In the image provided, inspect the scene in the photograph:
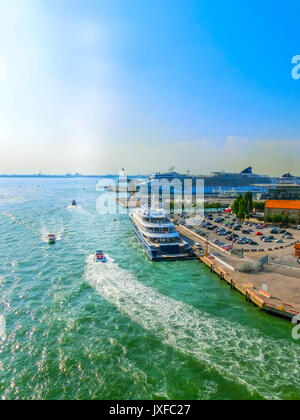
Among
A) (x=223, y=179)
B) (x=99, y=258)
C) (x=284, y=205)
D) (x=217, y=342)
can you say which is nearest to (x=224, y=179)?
(x=223, y=179)

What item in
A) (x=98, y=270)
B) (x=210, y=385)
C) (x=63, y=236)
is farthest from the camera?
(x=63, y=236)

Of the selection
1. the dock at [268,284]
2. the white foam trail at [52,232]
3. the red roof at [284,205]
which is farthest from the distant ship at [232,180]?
the dock at [268,284]

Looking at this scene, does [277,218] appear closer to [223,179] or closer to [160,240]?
[160,240]

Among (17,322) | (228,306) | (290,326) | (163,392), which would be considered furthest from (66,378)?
(290,326)

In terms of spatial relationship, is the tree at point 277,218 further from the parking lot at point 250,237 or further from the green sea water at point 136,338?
the green sea water at point 136,338
